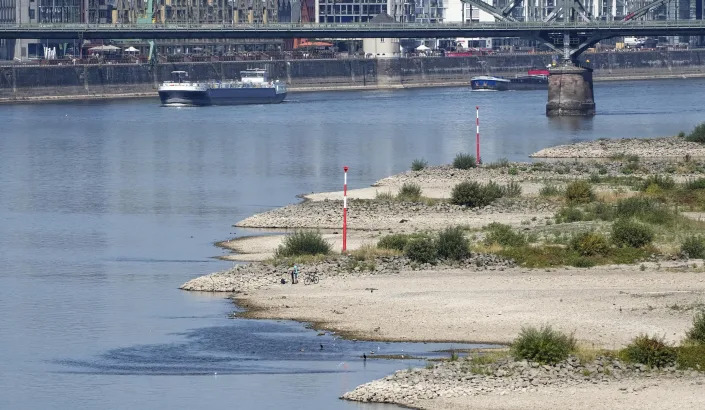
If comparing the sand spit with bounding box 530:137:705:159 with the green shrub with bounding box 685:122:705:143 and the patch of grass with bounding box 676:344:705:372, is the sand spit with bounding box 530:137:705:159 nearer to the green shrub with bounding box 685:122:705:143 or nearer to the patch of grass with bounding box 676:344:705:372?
the green shrub with bounding box 685:122:705:143

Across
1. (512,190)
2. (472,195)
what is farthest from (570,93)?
(472,195)

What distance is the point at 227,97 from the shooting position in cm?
15675

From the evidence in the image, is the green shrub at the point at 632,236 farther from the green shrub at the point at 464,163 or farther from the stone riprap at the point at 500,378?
the green shrub at the point at 464,163

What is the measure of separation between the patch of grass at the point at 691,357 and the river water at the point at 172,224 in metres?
4.93

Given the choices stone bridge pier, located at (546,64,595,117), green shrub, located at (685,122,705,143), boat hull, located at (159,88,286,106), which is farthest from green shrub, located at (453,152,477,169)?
boat hull, located at (159,88,286,106)

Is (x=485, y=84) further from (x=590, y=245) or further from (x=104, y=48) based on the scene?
(x=590, y=245)

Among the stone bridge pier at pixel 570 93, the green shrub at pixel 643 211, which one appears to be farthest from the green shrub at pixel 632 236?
the stone bridge pier at pixel 570 93

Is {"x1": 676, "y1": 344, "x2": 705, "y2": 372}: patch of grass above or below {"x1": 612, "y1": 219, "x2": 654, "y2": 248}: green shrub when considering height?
below

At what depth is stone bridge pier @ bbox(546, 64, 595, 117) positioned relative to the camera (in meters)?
127

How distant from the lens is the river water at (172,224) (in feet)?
98.9

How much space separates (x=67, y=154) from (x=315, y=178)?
23725 mm

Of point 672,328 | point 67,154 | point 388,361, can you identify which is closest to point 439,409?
point 388,361

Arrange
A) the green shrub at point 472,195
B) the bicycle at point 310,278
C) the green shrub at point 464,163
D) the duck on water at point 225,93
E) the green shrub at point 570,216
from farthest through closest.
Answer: the duck on water at point 225,93 < the green shrub at point 464,163 < the green shrub at point 472,195 < the green shrub at point 570,216 < the bicycle at point 310,278

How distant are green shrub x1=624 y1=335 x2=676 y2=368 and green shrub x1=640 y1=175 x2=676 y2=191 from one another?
28.3 meters
